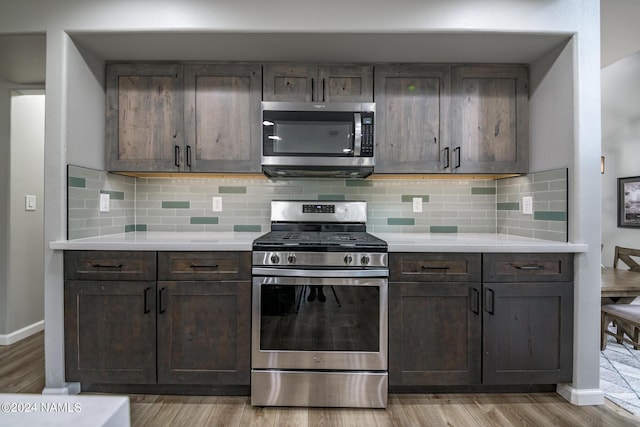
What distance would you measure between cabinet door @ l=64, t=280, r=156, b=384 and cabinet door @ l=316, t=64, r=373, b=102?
164 cm

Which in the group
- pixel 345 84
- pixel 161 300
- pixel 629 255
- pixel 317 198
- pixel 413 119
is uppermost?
pixel 345 84

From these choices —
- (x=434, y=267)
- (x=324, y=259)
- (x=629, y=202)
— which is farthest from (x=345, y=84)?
Result: (x=629, y=202)

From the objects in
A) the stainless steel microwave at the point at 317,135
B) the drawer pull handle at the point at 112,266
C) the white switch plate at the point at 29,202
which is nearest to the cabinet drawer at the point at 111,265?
the drawer pull handle at the point at 112,266

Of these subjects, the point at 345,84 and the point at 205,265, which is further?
the point at 345,84

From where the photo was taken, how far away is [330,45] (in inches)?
81.4

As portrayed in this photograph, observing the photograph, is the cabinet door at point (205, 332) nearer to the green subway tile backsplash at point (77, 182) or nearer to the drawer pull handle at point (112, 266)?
the drawer pull handle at point (112, 266)

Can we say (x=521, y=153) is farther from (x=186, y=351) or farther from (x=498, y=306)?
(x=186, y=351)

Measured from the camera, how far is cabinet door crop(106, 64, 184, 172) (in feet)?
7.34

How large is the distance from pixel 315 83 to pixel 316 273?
126 centimetres

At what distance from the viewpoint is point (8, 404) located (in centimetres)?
42

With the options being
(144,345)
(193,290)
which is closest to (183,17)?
(193,290)

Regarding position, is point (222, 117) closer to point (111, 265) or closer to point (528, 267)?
point (111, 265)

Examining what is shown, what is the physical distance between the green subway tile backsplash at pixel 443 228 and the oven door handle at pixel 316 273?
0.92 meters

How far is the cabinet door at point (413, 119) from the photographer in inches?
88.7
